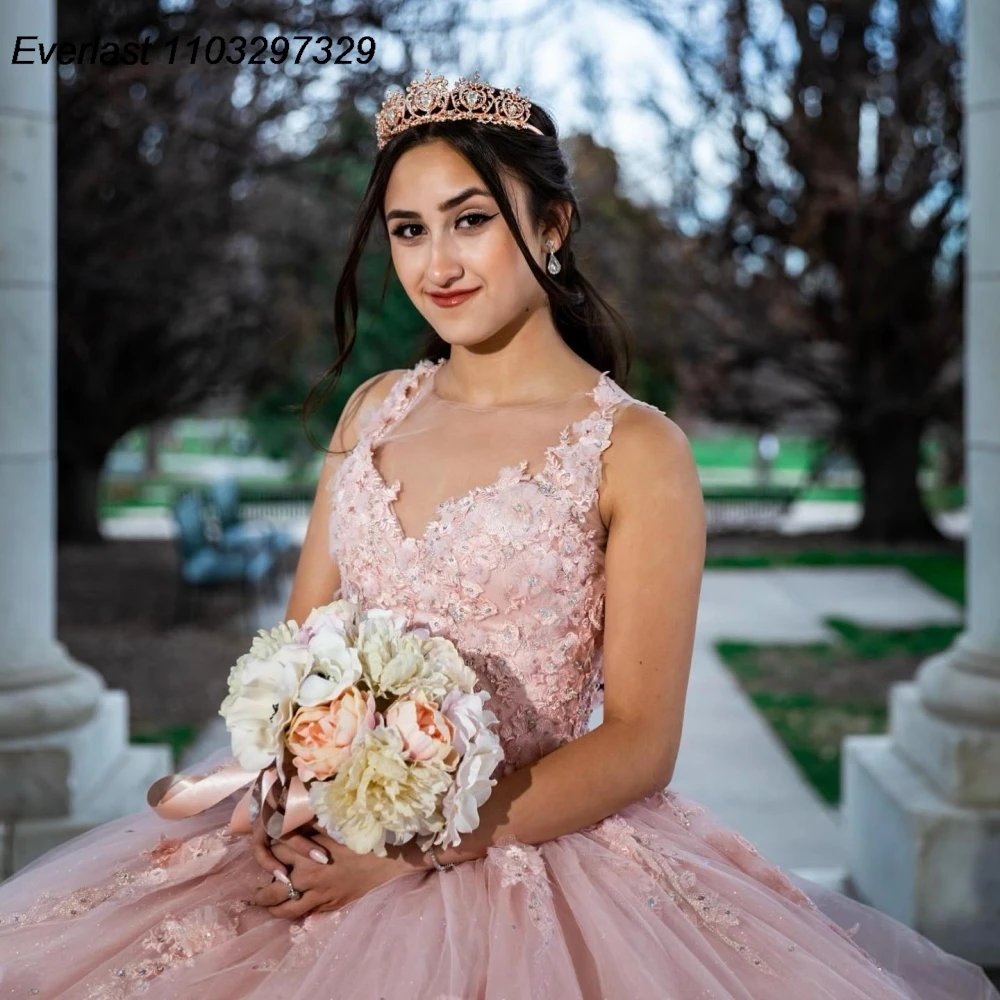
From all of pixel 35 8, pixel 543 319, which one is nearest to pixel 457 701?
pixel 543 319

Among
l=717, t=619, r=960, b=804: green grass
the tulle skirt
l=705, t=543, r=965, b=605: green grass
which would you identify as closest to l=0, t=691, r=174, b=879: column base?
the tulle skirt

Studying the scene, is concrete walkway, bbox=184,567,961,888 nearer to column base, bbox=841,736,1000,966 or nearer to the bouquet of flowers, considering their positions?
column base, bbox=841,736,1000,966

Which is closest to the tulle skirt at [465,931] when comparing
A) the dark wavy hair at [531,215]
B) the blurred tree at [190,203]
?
the dark wavy hair at [531,215]

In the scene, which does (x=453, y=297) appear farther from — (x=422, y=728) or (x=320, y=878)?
(x=320, y=878)

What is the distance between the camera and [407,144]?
2.40 metres

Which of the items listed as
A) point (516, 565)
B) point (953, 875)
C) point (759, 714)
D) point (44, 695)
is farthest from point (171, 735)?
point (516, 565)

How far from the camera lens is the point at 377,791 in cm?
182

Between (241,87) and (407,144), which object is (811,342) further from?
(407,144)

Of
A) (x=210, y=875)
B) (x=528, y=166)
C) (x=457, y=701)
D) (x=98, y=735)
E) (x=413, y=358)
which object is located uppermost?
(x=528, y=166)

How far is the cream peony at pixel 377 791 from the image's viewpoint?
1.81 m

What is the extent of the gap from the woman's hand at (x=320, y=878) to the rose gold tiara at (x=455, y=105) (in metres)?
1.26

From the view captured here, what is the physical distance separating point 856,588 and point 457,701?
1130cm

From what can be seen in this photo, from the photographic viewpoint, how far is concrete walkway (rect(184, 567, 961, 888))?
19.6 ft

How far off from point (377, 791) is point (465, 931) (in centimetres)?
28
